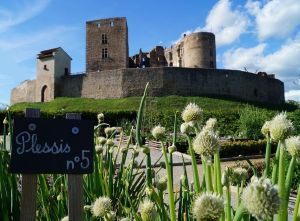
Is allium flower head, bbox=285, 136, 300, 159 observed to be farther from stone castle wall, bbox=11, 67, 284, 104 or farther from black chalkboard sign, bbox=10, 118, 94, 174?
stone castle wall, bbox=11, 67, 284, 104

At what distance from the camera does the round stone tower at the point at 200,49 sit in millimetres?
44781

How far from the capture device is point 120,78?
1470 inches

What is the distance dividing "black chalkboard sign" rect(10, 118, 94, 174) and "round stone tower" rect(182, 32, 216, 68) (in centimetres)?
4353

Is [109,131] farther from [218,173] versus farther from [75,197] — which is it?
[218,173]

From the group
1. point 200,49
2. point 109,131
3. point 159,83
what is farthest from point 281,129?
point 200,49

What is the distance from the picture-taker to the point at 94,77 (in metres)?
37.8

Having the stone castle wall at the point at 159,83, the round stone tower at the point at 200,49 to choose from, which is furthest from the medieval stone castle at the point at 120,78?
the round stone tower at the point at 200,49

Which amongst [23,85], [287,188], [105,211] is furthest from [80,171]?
[23,85]

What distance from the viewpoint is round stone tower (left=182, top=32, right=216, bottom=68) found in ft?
147

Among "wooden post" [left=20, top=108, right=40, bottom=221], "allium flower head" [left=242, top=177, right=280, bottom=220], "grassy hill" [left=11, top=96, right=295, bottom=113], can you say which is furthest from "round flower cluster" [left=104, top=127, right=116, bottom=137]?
"grassy hill" [left=11, top=96, right=295, bottom=113]

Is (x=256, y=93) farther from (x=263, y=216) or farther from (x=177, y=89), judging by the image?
(x=263, y=216)

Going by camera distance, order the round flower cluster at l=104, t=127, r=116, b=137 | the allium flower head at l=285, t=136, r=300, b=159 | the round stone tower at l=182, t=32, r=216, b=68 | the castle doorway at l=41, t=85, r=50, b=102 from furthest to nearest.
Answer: the round stone tower at l=182, t=32, r=216, b=68 → the castle doorway at l=41, t=85, r=50, b=102 → the round flower cluster at l=104, t=127, r=116, b=137 → the allium flower head at l=285, t=136, r=300, b=159

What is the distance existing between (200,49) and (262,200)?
44665 mm

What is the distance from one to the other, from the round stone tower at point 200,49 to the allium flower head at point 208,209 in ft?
146
